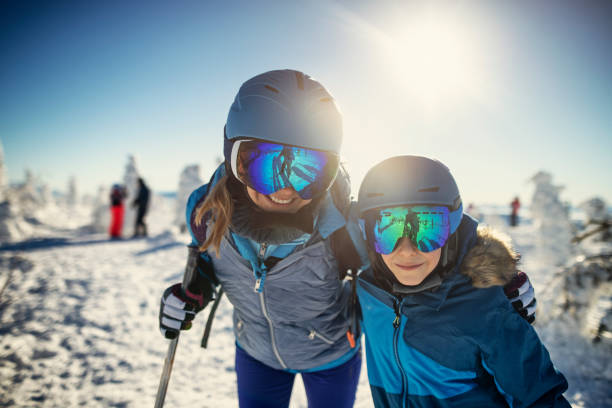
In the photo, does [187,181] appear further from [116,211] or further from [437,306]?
[437,306]

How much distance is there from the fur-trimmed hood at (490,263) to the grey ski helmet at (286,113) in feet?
3.71

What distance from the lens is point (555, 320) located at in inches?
161

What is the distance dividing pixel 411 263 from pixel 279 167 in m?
1.10

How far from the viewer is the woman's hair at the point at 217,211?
60.7 inches

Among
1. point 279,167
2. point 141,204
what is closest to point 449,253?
point 279,167

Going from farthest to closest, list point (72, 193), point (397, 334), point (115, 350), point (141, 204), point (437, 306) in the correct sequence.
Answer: point (72, 193) < point (141, 204) < point (115, 350) < point (397, 334) < point (437, 306)

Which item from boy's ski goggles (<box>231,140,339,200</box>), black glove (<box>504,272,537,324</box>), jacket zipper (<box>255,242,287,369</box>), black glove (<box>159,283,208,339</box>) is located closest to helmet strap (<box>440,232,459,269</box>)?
black glove (<box>504,272,537,324</box>)

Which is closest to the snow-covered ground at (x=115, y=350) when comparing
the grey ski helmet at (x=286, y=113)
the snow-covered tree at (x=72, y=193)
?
the grey ski helmet at (x=286, y=113)

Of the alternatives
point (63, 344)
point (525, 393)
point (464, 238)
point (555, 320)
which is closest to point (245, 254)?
point (464, 238)

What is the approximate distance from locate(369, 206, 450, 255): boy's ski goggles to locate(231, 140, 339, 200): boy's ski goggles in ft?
1.70

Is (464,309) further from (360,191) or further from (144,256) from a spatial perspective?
(144,256)

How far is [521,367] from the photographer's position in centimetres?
127

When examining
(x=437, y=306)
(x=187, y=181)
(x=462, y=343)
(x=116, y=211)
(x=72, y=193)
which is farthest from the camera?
(x=72, y=193)

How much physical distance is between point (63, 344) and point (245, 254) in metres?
4.26
